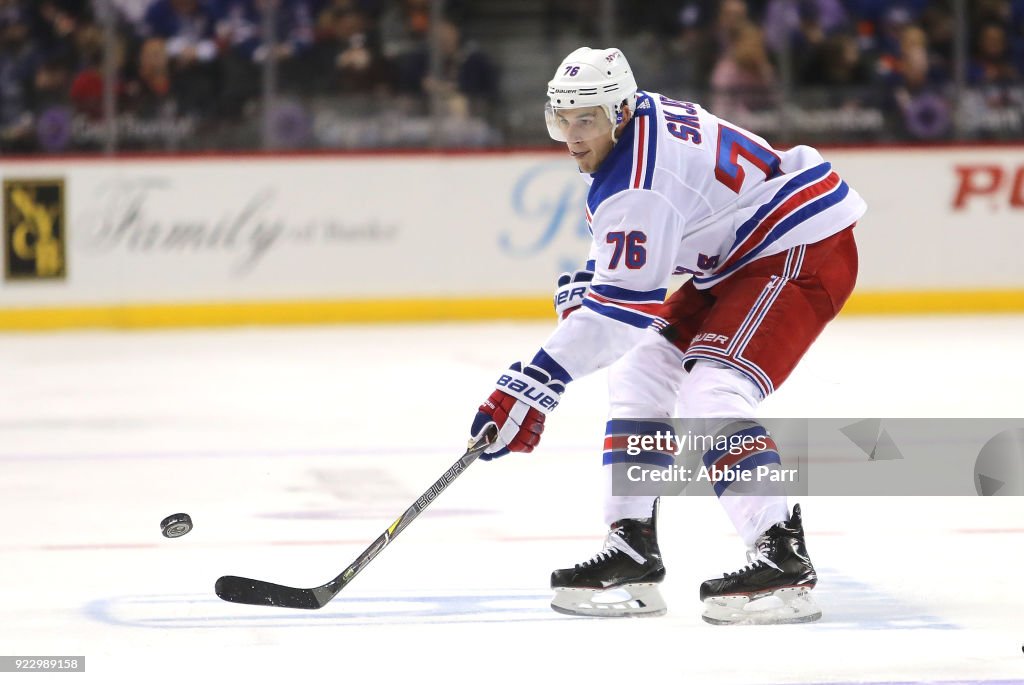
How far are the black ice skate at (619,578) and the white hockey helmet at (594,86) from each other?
34.4 inches

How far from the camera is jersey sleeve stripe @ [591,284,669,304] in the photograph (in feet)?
10.6

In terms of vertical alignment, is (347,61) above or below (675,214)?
above

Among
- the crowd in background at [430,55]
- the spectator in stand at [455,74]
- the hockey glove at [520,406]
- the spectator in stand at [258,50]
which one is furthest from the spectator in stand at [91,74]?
the hockey glove at [520,406]

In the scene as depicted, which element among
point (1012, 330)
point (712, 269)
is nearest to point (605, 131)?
point (712, 269)

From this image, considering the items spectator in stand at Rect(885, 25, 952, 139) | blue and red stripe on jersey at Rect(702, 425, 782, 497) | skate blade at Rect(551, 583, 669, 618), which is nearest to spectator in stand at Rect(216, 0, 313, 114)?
spectator in stand at Rect(885, 25, 952, 139)

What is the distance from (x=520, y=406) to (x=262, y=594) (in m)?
0.67

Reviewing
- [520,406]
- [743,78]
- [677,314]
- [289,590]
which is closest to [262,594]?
[289,590]

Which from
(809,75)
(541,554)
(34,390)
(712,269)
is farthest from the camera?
(809,75)

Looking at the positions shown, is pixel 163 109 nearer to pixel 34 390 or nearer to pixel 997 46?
pixel 34 390

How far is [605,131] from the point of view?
10.8 ft

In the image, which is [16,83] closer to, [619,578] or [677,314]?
[677,314]

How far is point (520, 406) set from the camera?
10.7 ft

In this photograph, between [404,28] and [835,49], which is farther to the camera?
[835,49]

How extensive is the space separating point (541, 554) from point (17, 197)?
20.3 feet
